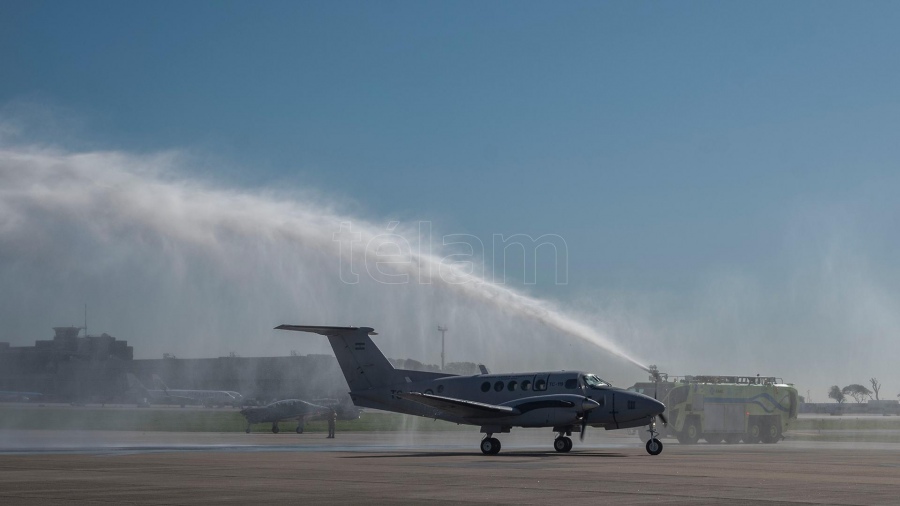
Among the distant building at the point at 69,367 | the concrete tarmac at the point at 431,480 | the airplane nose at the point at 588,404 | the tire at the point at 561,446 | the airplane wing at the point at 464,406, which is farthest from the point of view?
the distant building at the point at 69,367

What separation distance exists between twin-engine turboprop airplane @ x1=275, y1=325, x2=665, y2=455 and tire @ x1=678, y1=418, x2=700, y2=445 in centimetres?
1663

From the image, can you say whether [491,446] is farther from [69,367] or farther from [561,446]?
[69,367]

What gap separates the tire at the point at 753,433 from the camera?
178 ft

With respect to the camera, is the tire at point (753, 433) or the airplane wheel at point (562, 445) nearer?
the airplane wheel at point (562, 445)

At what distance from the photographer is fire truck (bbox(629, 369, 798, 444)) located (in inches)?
2029

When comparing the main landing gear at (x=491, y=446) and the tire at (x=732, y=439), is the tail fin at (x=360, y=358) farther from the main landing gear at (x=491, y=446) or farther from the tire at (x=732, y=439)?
the tire at (x=732, y=439)

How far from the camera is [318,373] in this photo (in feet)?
347

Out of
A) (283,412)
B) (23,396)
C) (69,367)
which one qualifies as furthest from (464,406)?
(23,396)

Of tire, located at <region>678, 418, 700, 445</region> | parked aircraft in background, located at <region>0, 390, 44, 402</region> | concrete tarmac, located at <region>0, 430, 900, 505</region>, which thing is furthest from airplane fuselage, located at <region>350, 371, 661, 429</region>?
parked aircraft in background, located at <region>0, 390, 44, 402</region>

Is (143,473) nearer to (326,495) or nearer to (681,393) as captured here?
(326,495)

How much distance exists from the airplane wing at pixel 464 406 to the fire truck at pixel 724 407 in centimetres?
1481

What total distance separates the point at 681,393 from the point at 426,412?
59.9ft

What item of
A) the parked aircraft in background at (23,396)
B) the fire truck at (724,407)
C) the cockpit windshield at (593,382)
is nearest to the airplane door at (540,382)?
the cockpit windshield at (593,382)

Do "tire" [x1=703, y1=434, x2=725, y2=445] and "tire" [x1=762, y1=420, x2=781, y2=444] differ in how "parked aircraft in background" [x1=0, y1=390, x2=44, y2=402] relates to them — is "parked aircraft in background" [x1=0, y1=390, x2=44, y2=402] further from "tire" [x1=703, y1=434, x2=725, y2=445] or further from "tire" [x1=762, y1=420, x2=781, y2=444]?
"tire" [x1=762, y1=420, x2=781, y2=444]
